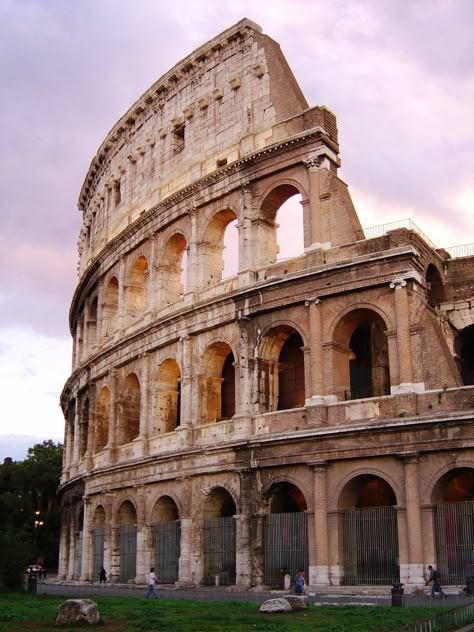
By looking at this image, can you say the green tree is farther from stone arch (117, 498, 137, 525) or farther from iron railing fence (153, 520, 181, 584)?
iron railing fence (153, 520, 181, 584)

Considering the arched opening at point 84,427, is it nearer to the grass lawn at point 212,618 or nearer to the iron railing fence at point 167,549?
the iron railing fence at point 167,549

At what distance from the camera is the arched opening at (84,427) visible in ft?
105

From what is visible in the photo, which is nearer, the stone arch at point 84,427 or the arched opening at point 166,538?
the arched opening at point 166,538

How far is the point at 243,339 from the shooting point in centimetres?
2288

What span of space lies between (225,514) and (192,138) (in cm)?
1243

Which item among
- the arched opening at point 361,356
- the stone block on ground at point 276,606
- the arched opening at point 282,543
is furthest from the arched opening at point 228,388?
the stone block on ground at point 276,606

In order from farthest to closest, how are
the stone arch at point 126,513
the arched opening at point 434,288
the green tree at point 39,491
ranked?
the green tree at point 39,491
the stone arch at point 126,513
the arched opening at point 434,288

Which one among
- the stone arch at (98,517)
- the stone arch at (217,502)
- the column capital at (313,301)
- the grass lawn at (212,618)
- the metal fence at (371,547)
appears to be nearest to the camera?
the grass lawn at (212,618)

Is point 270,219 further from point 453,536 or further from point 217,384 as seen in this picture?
point 453,536

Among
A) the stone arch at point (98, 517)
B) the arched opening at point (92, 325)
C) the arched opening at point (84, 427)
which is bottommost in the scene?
the stone arch at point (98, 517)

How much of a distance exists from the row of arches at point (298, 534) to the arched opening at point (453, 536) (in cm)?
2

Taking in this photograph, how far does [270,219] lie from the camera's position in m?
24.2

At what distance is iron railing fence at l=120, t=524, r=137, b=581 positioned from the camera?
25391 millimetres

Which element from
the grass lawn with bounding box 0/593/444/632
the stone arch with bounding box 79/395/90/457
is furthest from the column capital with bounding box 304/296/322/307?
the stone arch with bounding box 79/395/90/457
